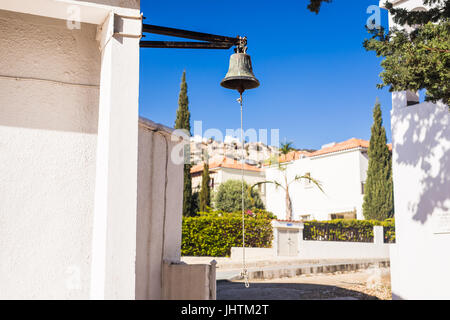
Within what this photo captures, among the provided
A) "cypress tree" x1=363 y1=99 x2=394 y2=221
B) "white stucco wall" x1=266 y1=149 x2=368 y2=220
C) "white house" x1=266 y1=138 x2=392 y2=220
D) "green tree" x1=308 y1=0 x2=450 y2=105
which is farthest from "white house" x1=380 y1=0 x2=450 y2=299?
"white stucco wall" x1=266 y1=149 x2=368 y2=220

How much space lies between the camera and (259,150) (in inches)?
2672

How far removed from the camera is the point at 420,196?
980cm

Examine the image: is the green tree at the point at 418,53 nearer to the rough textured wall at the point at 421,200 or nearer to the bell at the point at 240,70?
the bell at the point at 240,70

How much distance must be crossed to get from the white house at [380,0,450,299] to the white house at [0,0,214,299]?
7.52 meters

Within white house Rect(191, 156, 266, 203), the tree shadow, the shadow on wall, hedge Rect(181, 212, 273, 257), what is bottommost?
the tree shadow

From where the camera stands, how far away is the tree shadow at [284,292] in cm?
1148

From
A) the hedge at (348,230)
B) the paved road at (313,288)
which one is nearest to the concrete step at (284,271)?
the paved road at (313,288)

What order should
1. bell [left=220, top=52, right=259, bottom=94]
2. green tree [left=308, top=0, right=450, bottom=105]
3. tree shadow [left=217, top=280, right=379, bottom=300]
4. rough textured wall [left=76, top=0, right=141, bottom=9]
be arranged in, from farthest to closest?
tree shadow [left=217, top=280, right=379, bottom=300], green tree [left=308, top=0, right=450, bottom=105], bell [left=220, top=52, right=259, bottom=94], rough textured wall [left=76, top=0, right=141, bottom=9]

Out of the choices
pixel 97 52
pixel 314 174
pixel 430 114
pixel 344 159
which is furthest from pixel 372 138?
pixel 97 52

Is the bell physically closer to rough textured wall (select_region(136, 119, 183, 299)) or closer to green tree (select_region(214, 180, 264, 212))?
rough textured wall (select_region(136, 119, 183, 299))

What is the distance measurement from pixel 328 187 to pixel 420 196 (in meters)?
26.9

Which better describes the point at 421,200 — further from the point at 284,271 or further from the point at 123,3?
the point at 123,3

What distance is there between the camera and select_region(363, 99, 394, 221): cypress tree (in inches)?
1276

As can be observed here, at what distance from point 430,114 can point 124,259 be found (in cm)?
816
